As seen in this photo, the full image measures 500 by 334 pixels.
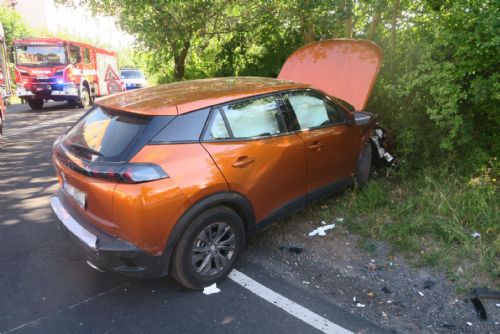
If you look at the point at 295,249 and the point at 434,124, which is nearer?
the point at 295,249

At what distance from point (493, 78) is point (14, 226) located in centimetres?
531

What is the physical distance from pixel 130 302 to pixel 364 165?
3.22 m

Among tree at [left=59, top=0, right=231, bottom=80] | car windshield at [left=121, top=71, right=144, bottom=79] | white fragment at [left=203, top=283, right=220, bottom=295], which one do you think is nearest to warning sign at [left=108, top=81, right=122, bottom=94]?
tree at [left=59, top=0, right=231, bottom=80]

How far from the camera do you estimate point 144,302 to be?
320 centimetres

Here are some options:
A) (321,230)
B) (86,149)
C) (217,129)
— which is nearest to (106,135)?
(86,149)

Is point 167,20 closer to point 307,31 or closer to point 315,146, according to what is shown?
point 307,31

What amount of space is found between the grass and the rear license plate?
2553 mm

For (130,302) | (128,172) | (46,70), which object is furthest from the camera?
(46,70)

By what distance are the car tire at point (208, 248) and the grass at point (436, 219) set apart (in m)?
1.36

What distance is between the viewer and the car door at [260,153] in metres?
3.26

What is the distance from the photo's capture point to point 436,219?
4.17m

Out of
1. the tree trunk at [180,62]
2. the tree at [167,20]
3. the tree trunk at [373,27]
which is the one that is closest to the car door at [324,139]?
the tree trunk at [373,27]

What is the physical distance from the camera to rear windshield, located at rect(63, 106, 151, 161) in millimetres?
2953

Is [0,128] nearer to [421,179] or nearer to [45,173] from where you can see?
[45,173]
